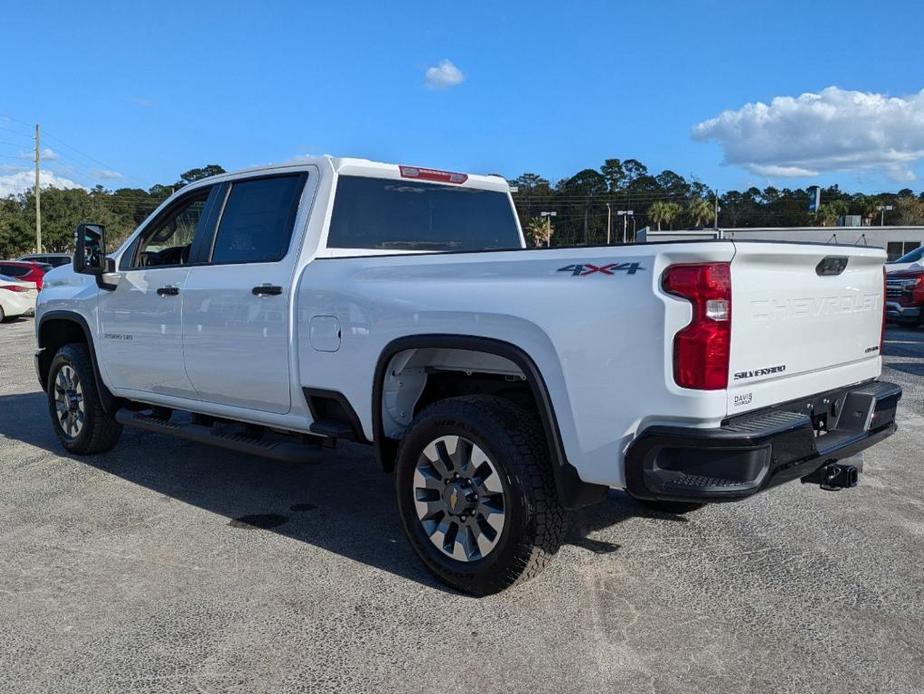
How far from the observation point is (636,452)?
3.10 meters

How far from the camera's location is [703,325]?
117 inches

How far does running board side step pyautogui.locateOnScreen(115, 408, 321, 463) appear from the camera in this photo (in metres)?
4.55

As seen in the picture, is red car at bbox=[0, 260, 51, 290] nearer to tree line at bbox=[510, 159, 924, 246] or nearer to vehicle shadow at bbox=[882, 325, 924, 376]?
vehicle shadow at bbox=[882, 325, 924, 376]

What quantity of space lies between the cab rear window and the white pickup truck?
0.02m

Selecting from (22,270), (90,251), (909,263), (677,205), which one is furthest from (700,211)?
(90,251)

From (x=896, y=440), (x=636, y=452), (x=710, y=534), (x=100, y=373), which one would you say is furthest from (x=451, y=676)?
(x=896, y=440)

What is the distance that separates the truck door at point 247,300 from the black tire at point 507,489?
3.77 feet

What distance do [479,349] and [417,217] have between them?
5.87 feet

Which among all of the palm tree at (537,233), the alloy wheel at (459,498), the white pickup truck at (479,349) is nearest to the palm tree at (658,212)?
the palm tree at (537,233)

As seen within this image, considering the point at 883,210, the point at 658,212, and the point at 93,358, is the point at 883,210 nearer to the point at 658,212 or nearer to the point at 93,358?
the point at 658,212

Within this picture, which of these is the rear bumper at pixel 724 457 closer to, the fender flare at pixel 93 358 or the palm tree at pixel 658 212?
the fender flare at pixel 93 358

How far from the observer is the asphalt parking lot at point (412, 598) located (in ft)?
10.0

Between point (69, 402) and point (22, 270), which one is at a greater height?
point (22, 270)

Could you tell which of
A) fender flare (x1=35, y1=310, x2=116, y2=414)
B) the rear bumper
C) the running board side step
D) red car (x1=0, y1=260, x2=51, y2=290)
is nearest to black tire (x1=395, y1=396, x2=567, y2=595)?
the rear bumper
